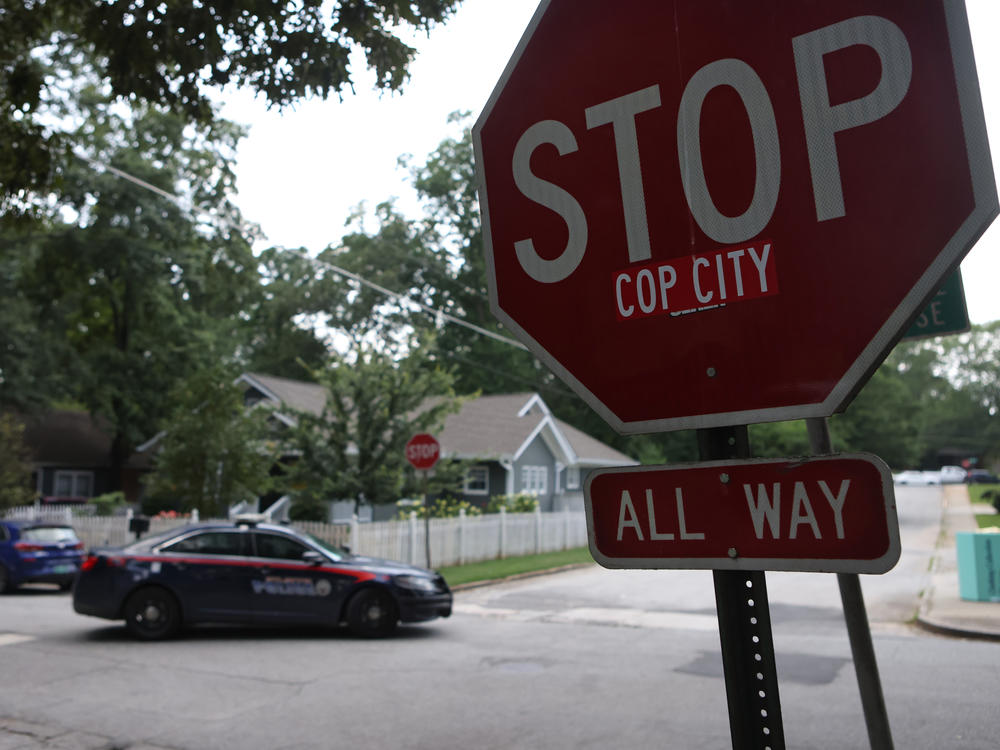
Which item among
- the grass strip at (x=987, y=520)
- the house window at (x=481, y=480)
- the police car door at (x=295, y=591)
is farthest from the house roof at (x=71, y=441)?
the grass strip at (x=987, y=520)

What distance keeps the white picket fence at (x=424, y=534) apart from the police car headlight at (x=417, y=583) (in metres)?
5.89

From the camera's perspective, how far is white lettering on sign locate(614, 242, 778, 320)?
152cm

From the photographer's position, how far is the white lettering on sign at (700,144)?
57.0 inches

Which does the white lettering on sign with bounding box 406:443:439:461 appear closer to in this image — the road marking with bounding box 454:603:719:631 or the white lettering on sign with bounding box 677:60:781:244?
the road marking with bounding box 454:603:719:631

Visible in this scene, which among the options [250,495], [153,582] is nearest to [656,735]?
[153,582]

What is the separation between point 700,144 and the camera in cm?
162

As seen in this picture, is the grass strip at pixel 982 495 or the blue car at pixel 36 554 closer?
the blue car at pixel 36 554

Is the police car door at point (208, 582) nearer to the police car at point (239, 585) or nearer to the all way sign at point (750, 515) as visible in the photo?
the police car at point (239, 585)

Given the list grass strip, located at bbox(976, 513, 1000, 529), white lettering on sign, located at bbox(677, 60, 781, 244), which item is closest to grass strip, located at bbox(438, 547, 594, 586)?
white lettering on sign, located at bbox(677, 60, 781, 244)

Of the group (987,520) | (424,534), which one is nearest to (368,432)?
(424,534)

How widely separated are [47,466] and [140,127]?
1603cm

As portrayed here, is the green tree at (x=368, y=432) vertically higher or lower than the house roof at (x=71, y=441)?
lower

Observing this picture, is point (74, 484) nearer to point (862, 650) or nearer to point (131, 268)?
point (131, 268)

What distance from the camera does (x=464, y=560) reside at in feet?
70.7
